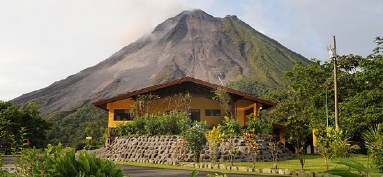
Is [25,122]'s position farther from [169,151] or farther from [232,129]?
[232,129]

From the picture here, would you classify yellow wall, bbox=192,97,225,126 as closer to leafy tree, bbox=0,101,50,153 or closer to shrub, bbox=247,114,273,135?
shrub, bbox=247,114,273,135

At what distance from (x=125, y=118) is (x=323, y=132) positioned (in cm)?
1803

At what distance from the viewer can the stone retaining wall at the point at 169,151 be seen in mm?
21531

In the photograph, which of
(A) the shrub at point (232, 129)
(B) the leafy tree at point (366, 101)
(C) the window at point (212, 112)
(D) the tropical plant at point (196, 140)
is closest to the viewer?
(D) the tropical plant at point (196, 140)

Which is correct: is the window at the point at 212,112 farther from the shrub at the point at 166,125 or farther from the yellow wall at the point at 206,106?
the shrub at the point at 166,125

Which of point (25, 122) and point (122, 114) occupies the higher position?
point (122, 114)

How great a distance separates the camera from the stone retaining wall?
21.5 m

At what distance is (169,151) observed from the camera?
74.5 ft

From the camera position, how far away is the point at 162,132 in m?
25.0

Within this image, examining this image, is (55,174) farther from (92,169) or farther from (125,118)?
(125,118)

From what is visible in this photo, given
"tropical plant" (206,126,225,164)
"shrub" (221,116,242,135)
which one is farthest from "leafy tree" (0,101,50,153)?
"tropical plant" (206,126,225,164)

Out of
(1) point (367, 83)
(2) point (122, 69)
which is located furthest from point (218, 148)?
(2) point (122, 69)

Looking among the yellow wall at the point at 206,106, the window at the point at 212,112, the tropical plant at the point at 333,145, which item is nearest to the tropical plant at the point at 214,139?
the tropical plant at the point at 333,145

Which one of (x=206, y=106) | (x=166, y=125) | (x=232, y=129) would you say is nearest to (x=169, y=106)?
(x=206, y=106)
